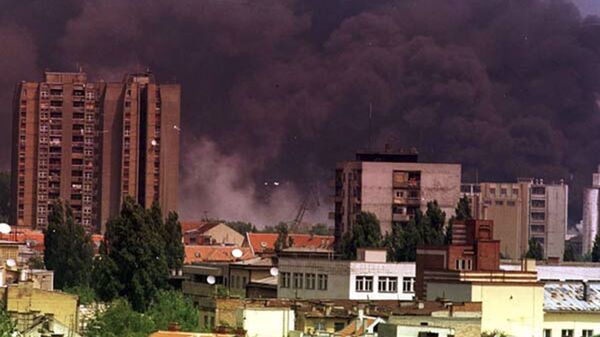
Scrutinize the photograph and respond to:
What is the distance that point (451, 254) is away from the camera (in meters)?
53.5

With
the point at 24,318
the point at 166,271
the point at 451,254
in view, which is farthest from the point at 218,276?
the point at 24,318

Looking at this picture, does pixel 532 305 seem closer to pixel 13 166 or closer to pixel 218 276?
pixel 218 276

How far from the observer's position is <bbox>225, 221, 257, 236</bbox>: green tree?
362 ft

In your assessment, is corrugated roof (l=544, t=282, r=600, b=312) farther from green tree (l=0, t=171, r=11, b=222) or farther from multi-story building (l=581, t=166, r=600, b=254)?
multi-story building (l=581, t=166, r=600, b=254)

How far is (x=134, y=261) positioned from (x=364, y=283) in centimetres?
936

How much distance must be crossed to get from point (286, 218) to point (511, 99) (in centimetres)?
1601

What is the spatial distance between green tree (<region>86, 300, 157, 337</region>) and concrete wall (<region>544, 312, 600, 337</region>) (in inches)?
285

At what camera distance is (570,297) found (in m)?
50.9

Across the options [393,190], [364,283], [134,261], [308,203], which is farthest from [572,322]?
[308,203]

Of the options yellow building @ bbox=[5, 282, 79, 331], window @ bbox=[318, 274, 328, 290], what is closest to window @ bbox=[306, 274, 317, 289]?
window @ bbox=[318, 274, 328, 290]

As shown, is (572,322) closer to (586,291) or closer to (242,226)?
(586,291)

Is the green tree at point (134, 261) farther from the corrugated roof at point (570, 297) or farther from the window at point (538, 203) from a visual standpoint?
the window at point (538, 203)

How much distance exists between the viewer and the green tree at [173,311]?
4954cm

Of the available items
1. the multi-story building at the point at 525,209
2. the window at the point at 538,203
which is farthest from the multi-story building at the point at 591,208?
the window at the point at 538,203
